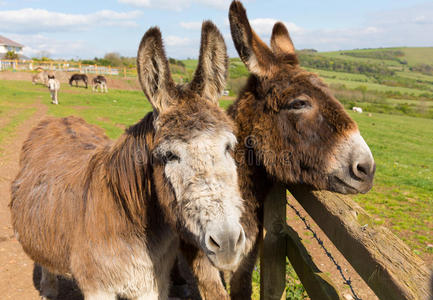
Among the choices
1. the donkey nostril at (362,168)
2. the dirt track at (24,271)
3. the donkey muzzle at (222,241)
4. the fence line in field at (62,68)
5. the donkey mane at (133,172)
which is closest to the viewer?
the donkey muzzle at (222,241)

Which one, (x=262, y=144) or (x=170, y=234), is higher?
(x=262, y=144)

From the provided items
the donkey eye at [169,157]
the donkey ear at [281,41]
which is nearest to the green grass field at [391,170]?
the donkey eye at [169,157]

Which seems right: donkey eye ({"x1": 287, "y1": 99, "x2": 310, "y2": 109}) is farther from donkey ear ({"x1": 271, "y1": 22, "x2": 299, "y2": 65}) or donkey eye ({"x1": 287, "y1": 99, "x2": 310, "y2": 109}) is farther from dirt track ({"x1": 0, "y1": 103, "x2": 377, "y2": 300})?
dirt track ({"x1": 0, "y1": 103, "x2": 377, "y2": 300})

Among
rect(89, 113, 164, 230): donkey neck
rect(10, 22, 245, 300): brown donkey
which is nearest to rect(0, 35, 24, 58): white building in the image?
rect(10, 22, 245, 300): brown donkey

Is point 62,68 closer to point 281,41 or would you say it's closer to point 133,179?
point 281,41

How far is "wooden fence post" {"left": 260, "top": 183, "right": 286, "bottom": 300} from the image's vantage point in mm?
2723

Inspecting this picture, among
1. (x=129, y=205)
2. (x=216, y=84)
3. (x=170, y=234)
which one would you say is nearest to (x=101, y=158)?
(x=129, y=205)

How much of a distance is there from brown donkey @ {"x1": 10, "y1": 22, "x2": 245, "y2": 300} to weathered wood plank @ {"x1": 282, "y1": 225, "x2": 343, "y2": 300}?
70 centimetres

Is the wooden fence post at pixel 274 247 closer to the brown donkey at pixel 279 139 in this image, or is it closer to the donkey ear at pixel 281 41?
the brown donkey at pixel 279 139

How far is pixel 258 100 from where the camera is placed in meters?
2.75

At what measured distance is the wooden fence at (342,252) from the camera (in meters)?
1.30

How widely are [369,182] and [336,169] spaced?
0.79 ft

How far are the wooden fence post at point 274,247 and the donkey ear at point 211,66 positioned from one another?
1.02 meters

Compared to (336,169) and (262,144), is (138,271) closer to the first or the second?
(262,144)
